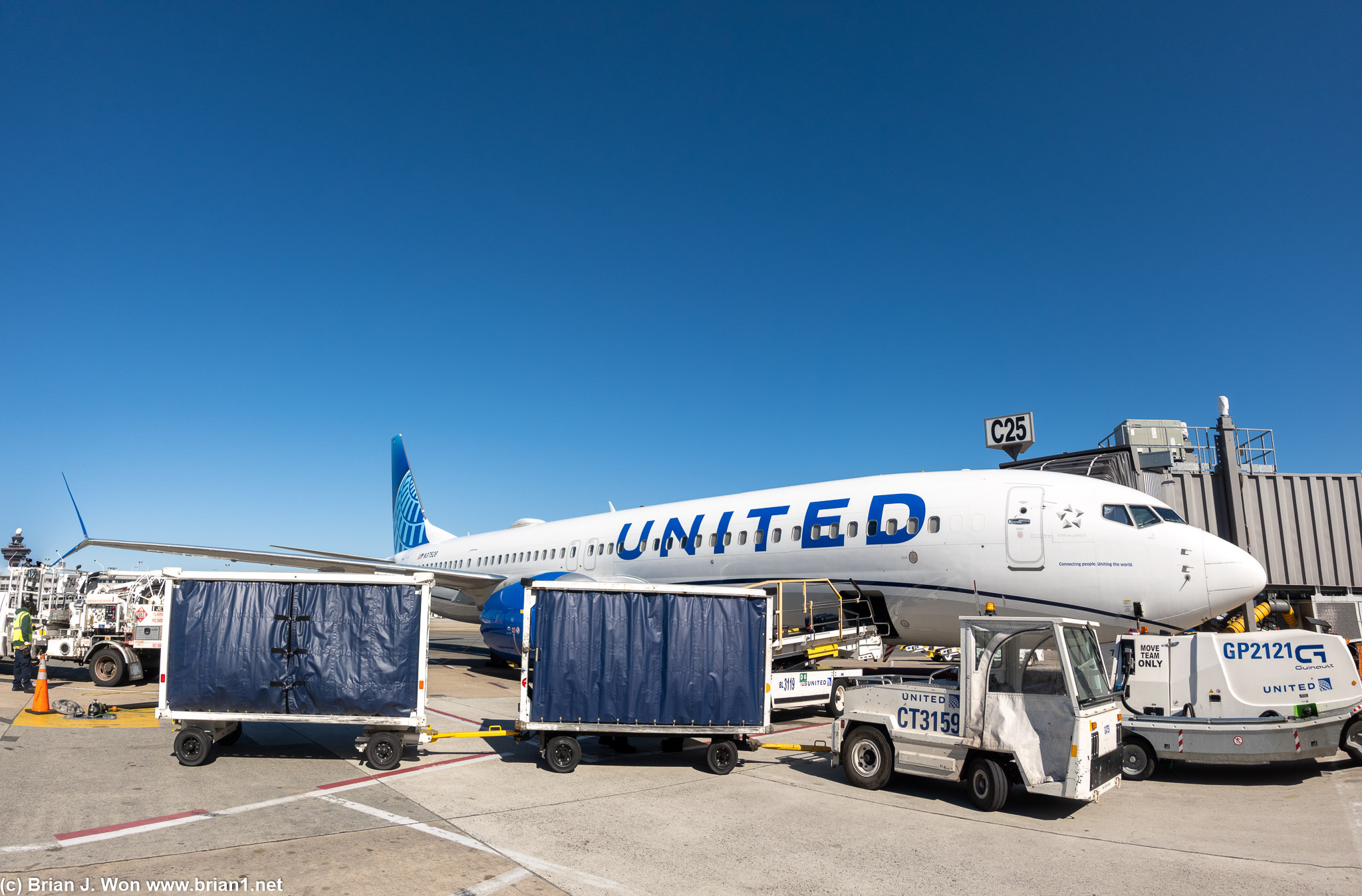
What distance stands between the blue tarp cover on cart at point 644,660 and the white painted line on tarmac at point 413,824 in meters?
2.48

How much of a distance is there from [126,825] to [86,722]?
6.92 metres

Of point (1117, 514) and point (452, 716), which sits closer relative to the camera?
point (1117, 514)

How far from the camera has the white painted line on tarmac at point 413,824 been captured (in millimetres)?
6773

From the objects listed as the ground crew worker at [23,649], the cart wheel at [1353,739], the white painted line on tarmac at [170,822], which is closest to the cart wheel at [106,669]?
the ground crew worker at [23,649]

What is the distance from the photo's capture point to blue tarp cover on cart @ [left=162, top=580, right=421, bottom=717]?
386 inches

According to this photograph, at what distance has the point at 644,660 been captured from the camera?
10.3 m

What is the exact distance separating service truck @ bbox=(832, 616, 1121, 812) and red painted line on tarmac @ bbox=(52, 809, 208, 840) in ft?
22.5

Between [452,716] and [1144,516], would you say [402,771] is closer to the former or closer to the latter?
[452,716]

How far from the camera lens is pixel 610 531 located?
70.7 feet

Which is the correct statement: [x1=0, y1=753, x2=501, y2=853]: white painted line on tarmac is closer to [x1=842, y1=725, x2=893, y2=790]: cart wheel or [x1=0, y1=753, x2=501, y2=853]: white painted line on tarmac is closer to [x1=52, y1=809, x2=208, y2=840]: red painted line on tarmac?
[x1=52, y1=809, x2=208, y2=840]: red painted line on tarmac

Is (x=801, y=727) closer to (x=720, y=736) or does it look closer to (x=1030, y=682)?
(x=720, y=736)

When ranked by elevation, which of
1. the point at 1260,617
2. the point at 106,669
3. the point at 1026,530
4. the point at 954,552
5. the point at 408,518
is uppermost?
the point at 408,518

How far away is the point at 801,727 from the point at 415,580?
290 inches

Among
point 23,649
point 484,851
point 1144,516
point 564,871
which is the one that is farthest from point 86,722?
point 1144,516
